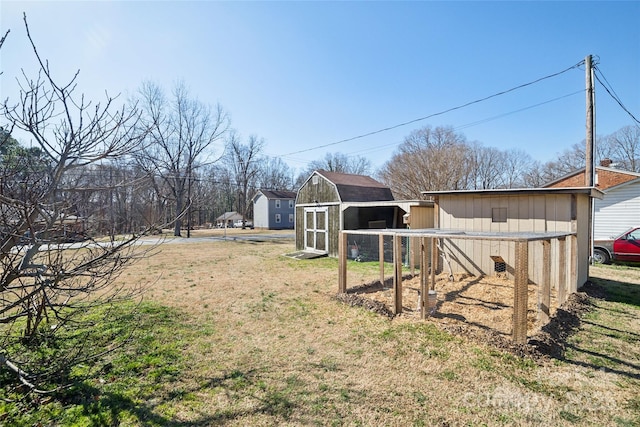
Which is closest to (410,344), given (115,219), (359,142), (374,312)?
(374,312)

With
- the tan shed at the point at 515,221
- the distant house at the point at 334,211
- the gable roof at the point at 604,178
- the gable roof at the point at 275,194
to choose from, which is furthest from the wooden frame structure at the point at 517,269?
the gable roof at the point at 275,194

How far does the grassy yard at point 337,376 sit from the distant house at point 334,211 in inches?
276

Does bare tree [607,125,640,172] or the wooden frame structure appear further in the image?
bare tree [607,125,640,172]

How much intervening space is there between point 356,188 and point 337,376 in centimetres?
1125

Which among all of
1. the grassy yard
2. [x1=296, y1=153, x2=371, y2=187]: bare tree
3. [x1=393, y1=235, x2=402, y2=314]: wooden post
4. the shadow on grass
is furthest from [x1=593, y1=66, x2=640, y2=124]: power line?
[x1=296, y1=153, x2=371, y2=187]: bare tree

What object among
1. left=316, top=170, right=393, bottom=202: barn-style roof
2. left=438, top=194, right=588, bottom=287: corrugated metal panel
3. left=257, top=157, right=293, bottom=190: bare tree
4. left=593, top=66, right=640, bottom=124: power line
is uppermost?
left=257, top=157, right=293, bottom=190: bare tree

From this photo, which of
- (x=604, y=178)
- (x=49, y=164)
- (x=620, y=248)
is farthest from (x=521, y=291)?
(x=604, y=178)

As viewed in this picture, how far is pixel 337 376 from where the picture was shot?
135 inches

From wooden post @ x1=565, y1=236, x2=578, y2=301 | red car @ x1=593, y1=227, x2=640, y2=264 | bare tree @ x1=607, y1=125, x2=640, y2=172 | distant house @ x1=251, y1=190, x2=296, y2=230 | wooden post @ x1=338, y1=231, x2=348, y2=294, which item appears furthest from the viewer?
distant house @ x1=251, y1=190, x2=296, y2=230

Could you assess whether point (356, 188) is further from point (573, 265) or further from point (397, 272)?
point (397, 272)

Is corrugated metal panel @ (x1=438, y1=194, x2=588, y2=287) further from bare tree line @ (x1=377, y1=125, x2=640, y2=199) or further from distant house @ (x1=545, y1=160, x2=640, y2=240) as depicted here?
bare tree line @ (x1=377, y1=125, x2=640, y2=199)

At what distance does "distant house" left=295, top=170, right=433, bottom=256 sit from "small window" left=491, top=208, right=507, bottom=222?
3.86 m

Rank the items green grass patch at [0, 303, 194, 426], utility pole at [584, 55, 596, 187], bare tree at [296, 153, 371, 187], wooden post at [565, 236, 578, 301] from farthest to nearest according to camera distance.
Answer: bare tree at [296, 153, 371, 187] < utility pole at [584, 55, 596, 187] < wooden post at [565, 236, 578, 301] < green grass patch at [0, 303, 194, 426]

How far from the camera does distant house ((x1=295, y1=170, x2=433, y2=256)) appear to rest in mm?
12602
